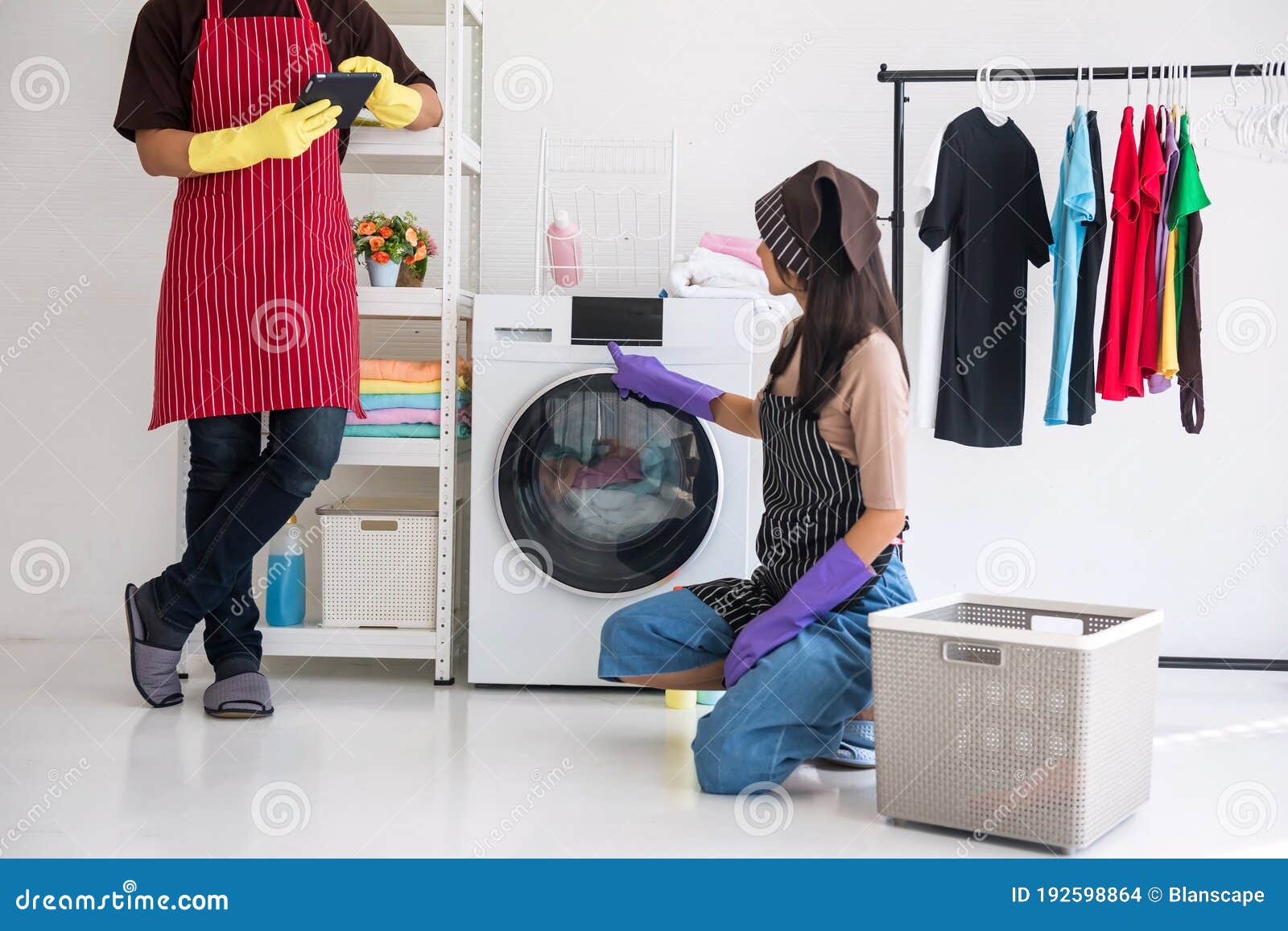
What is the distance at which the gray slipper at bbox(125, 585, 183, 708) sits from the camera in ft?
8.10

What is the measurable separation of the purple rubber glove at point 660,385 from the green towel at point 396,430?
1.49ft

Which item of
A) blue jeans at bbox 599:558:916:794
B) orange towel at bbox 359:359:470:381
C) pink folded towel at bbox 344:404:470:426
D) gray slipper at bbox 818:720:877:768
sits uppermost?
orange towel at bbox 359:359:470:381

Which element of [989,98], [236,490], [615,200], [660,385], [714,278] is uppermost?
[989,98]

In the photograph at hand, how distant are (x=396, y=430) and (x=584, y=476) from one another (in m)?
0.48

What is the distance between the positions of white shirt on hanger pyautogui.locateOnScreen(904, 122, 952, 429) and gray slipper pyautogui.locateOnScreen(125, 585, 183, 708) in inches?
70.2

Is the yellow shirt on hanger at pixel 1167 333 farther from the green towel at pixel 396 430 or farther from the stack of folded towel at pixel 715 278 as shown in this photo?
the green towel at pixel 396 430

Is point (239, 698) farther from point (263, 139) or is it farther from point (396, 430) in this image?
point (263, 139)

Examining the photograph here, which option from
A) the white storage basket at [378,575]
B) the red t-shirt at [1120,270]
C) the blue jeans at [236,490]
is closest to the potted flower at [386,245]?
the blue jeans at [236,490]

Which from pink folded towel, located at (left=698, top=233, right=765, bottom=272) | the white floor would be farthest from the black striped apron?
pink folded towel, located at (left=698, top=233, right=765, bottom=272)

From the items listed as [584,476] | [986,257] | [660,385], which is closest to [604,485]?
[584,476]

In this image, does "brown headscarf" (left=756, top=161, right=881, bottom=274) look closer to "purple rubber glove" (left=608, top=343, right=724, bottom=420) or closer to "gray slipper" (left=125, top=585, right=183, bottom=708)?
"purple rubber glove" (left=608, top=343, right=724, bottom=420)

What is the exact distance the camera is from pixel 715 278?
106 inches

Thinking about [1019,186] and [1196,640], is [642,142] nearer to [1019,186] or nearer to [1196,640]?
[1019,186]
